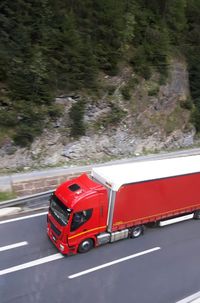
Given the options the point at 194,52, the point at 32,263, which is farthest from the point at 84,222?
the point at 194,52

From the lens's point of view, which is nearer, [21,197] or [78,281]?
[78,281]

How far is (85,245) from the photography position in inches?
535

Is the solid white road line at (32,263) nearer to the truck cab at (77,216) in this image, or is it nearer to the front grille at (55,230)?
the truck cab at (77,216)

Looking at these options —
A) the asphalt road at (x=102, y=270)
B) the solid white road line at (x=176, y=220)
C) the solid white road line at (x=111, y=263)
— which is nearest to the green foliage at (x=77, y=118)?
the asphalt road at (x=102, y=270)

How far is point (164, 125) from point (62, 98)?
9685mm

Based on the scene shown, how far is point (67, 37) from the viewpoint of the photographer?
22016mm

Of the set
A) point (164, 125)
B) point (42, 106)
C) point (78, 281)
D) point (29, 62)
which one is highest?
point (29, 62)

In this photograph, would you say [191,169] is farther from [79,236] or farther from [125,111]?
[125,111]

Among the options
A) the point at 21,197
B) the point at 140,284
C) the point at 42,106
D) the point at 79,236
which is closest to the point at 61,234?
the point at 79,236

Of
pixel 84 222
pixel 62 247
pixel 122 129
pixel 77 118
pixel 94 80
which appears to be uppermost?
pixel 94 80

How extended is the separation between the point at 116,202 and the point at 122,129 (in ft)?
40.2

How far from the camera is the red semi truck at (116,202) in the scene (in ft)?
42.8

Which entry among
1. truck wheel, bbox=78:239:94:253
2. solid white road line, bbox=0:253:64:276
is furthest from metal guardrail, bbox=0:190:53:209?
truck wheel, bbox=78:239:94:253

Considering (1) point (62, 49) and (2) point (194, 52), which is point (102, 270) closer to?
(1) point (62, 49)
